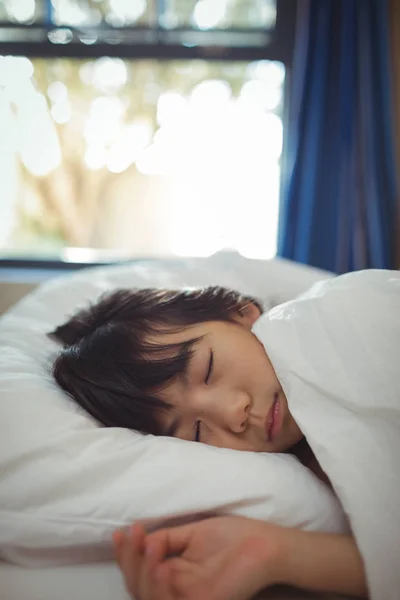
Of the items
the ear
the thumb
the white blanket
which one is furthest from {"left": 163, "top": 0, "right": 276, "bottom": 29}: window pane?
the thumb

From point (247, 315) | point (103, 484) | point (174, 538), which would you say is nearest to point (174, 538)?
point (174, 538)

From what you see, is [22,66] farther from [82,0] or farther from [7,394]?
[7,394]

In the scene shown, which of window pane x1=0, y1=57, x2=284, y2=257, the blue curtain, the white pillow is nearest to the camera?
the white pillow

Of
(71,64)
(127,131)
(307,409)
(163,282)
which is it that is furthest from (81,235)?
(307,409)

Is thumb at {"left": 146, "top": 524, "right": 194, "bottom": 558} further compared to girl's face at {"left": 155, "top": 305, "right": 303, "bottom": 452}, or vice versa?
girl's face at {"left": 155, "top": 305, "right": 303, "bottom": 452}

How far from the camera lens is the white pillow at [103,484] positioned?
63 cm

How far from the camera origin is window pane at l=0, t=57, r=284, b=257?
7.81 ft

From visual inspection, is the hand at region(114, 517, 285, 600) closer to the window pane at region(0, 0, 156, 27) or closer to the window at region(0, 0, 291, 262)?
the window at region(0, 0, 291, 262)

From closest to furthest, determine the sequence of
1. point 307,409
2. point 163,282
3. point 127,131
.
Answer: point 307,409 < point 163,282 < point 127,131

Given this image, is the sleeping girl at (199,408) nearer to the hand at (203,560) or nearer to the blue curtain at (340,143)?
the hand at (203,560)

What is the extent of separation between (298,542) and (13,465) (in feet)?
1.25

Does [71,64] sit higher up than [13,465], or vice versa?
[71,64]

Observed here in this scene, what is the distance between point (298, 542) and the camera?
58 centimetres

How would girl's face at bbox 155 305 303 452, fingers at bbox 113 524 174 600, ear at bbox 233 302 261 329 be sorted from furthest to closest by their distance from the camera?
1. ear at bbox 233 302 261 329
2. girl's face at bbox 155 305 303 452
3. fingers at bbox 113 524 174 600
